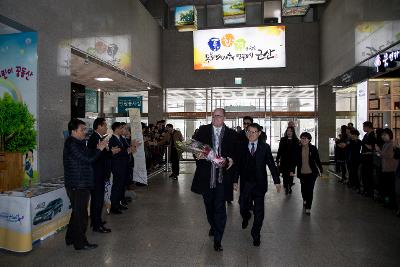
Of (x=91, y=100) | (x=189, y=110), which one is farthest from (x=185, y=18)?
(x=91, y=100)

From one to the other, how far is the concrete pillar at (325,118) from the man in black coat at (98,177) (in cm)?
1049

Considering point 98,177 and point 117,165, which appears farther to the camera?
point 117,165

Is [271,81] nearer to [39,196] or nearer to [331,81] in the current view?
[331,81]

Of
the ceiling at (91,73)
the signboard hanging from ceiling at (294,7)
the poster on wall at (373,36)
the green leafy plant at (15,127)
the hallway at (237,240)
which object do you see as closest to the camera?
the hallway at (237,240)

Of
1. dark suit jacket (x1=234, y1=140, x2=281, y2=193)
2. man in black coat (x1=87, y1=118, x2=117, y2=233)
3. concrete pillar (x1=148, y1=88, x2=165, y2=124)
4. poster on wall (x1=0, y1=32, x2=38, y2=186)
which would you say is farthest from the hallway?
concrete pillar (x1=148, y1=88, x2=165, y2=124)

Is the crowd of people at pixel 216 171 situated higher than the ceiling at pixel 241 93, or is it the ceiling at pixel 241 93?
the ceiling at pixel 241 93

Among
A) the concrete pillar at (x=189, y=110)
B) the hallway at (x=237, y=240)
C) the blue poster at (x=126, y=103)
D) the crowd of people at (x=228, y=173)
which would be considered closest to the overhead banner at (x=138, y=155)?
the hallway at (x=237, y=240)

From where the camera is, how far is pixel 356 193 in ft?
24.9

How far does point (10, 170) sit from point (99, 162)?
1.20m

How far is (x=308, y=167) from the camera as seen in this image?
18.8 feet

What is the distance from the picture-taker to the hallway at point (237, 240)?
3.72 metres

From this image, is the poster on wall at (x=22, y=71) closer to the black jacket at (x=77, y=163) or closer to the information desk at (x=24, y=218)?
the information desk at (x=24, y=218)

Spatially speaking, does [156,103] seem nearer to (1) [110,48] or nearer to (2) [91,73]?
(2) [91,73]

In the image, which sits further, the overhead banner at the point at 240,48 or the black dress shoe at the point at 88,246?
the overhead banner at the point at 240,48
